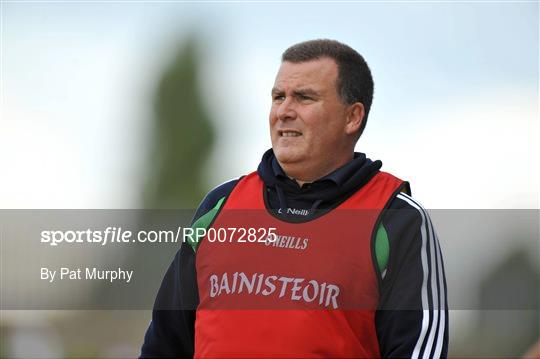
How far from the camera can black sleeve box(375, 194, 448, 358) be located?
394cm

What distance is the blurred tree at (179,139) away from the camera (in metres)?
21.7

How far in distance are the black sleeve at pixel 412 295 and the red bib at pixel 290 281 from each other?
6 cm

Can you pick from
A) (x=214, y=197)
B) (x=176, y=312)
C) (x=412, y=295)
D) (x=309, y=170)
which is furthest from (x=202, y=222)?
(x=412, y=295)

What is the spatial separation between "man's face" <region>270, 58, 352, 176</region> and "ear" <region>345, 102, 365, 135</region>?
2.3 inches

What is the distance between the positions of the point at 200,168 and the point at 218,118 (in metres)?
1.37

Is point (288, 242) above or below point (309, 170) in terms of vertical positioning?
below

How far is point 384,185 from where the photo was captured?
4.30 meters

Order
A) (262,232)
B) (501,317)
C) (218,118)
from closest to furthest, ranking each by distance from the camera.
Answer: (262,232)
(501,317)
(218,118)

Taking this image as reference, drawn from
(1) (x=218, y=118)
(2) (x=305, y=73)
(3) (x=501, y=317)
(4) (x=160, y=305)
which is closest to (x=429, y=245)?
(2) (x=305, y=73)

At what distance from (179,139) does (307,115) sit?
1867cm

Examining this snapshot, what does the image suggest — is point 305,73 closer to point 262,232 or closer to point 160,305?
point 262,232

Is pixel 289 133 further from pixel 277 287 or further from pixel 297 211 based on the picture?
pixel 277 287

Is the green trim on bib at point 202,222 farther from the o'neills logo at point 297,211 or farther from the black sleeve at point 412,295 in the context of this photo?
the black sleeve at point 412,295

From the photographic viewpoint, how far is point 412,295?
3.94 meters
